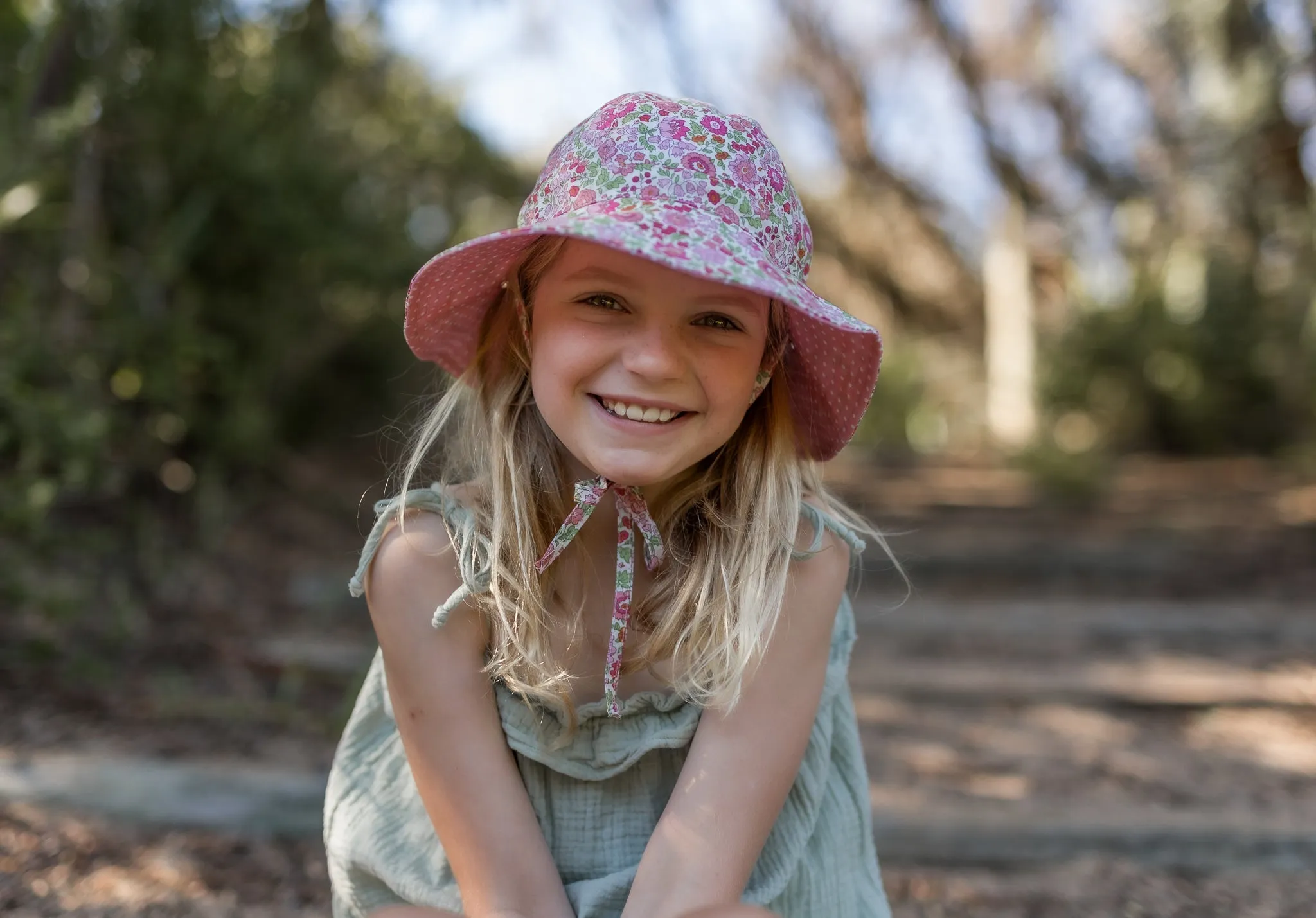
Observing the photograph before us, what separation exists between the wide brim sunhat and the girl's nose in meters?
0.08

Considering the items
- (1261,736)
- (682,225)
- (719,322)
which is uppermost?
(682,225)

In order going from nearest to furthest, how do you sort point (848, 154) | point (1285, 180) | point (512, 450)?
point (512, 450) → point (1285, 180) → point (848, 154)

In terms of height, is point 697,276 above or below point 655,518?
above

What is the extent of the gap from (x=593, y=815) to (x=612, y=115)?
3.00 feet

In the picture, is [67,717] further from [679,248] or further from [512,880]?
[679,248]

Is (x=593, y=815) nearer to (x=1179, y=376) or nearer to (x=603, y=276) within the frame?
(x=603, y=276)

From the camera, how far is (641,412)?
135cm

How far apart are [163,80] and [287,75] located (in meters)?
0.56

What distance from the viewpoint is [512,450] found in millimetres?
1504

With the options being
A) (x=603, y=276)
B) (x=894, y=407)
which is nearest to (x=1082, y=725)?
(x=603, y=276)

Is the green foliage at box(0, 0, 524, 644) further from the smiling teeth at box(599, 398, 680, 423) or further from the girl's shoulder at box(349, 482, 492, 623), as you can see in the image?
the smiling teeth at box(599, 398, 680, 423)

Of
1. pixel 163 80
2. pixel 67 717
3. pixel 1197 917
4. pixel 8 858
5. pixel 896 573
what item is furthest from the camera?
pixel 896 573

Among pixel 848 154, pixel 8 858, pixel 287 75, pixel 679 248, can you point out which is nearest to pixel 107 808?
pixel 8 858

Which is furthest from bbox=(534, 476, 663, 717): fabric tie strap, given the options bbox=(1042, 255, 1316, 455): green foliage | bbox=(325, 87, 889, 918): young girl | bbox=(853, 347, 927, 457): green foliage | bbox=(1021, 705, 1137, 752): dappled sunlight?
bbox=(853, 347, 927, 457): green foliage
